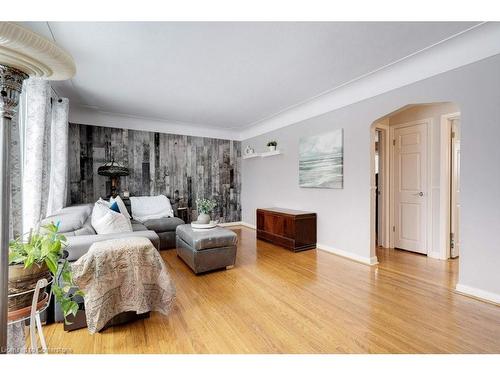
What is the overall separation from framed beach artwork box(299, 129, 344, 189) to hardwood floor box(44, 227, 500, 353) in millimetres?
1475

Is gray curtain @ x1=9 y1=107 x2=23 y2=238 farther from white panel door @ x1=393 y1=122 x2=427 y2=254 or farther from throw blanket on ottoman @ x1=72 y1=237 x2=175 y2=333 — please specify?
→ white panel door @ x1=393 y1=122 x2=427 y2=254

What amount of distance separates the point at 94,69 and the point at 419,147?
15.9 feet

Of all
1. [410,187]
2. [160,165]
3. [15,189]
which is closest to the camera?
[15,189]

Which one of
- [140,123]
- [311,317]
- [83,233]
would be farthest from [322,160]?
[140,123]

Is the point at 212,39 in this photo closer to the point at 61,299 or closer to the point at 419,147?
the point at 61,299

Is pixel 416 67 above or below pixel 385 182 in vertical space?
above

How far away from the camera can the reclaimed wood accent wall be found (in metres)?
4.74

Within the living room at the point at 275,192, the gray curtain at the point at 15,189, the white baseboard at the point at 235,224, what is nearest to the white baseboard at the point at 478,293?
the living room at the point at 275,192

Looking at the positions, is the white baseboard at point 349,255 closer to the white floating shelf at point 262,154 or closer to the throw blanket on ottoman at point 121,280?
the white floating shelf at point 262,154

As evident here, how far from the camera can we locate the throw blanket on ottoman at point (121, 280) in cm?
177

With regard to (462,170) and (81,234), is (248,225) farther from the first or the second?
(462,170)

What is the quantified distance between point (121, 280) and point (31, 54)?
161 cm

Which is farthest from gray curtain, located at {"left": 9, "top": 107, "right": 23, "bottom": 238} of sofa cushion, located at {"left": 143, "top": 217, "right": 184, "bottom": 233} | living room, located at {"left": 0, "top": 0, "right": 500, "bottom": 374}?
sofa cushion, located at {"left": 143, "top": 217, "right": 184, "bottom": 233}

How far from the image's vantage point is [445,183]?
11.7 feet
